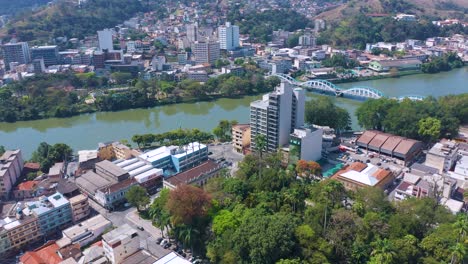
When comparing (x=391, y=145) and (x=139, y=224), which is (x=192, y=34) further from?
(x=139, y=224)

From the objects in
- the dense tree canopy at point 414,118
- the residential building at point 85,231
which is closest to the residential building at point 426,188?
the dense tree canopy at point 414,118

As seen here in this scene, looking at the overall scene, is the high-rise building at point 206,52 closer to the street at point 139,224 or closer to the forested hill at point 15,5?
the street at point 139,224

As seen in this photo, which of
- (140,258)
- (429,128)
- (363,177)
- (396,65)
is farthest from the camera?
(396,65)

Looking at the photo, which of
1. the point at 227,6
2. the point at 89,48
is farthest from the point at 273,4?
the point at 89,48

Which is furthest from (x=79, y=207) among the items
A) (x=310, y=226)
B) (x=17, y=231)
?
(x=310, y=226)

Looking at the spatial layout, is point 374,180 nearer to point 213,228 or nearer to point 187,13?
point 213,228
